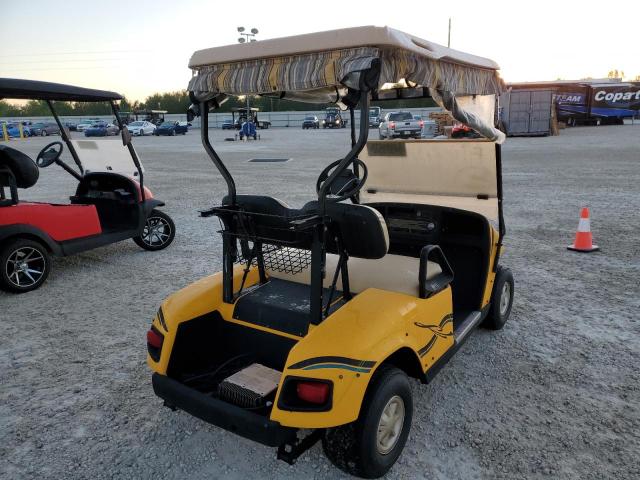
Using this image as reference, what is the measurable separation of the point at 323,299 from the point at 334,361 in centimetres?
69

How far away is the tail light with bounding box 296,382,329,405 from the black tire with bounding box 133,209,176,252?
16.8ft

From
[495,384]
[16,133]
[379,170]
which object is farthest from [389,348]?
[16,133]

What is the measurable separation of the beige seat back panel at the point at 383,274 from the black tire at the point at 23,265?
370 centimetres

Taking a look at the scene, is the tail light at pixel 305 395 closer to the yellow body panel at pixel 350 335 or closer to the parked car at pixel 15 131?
the yellow body panel at pixel 350 335

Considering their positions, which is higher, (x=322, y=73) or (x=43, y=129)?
(x=322, y=73)

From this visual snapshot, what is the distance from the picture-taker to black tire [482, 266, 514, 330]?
3.94 m

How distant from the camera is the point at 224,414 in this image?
2395mm

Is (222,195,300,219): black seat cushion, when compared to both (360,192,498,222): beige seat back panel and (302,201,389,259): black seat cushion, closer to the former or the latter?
(302,201,389,259): black seat cushion

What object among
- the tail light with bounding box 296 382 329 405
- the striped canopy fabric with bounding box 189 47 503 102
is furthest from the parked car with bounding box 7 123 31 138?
the tail light with bounding box 296 382 329 405

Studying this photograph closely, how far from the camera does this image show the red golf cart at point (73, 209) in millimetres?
5348

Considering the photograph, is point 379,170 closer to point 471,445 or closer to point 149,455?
point 471,445

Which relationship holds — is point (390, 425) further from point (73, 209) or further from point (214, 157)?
point (73, 209)

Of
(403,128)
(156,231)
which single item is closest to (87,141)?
(156,231)

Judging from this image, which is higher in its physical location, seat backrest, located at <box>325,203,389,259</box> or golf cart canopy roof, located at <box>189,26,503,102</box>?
golf cart canopy roof, located at <box>189,26,503,102</box>
